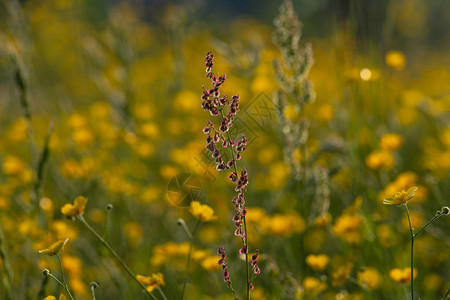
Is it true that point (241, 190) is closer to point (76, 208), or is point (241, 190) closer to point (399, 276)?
point (76, 208)

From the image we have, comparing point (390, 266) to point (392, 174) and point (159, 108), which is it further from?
point (159, 108)

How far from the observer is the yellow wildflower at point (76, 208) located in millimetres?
1144

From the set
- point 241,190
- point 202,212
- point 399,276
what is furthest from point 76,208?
point 399,276

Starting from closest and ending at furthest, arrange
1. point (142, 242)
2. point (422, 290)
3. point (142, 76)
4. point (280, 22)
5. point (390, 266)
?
point (280, 22) < point (390, 266) < point (422, 290) < point (142, 242) < point (142, 76)

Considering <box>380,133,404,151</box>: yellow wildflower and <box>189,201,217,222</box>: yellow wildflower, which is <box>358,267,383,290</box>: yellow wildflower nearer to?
<box>189,201,217,222</box>: yellow wildflower

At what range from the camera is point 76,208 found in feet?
3.81

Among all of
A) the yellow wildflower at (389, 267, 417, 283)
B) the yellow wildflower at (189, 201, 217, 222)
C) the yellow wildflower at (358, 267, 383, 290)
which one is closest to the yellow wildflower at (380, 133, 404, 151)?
the yellow wildflower at (358, 267, 383, 290)

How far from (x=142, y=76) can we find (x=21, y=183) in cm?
358

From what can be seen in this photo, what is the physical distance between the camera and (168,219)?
2461mm

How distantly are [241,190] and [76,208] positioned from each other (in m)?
0.46

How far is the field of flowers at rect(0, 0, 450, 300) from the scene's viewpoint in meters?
1.37

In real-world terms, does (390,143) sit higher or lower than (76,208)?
higher

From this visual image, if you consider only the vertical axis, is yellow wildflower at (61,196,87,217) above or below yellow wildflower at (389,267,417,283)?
below

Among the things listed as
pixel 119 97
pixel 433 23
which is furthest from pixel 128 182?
pixel 433 23
